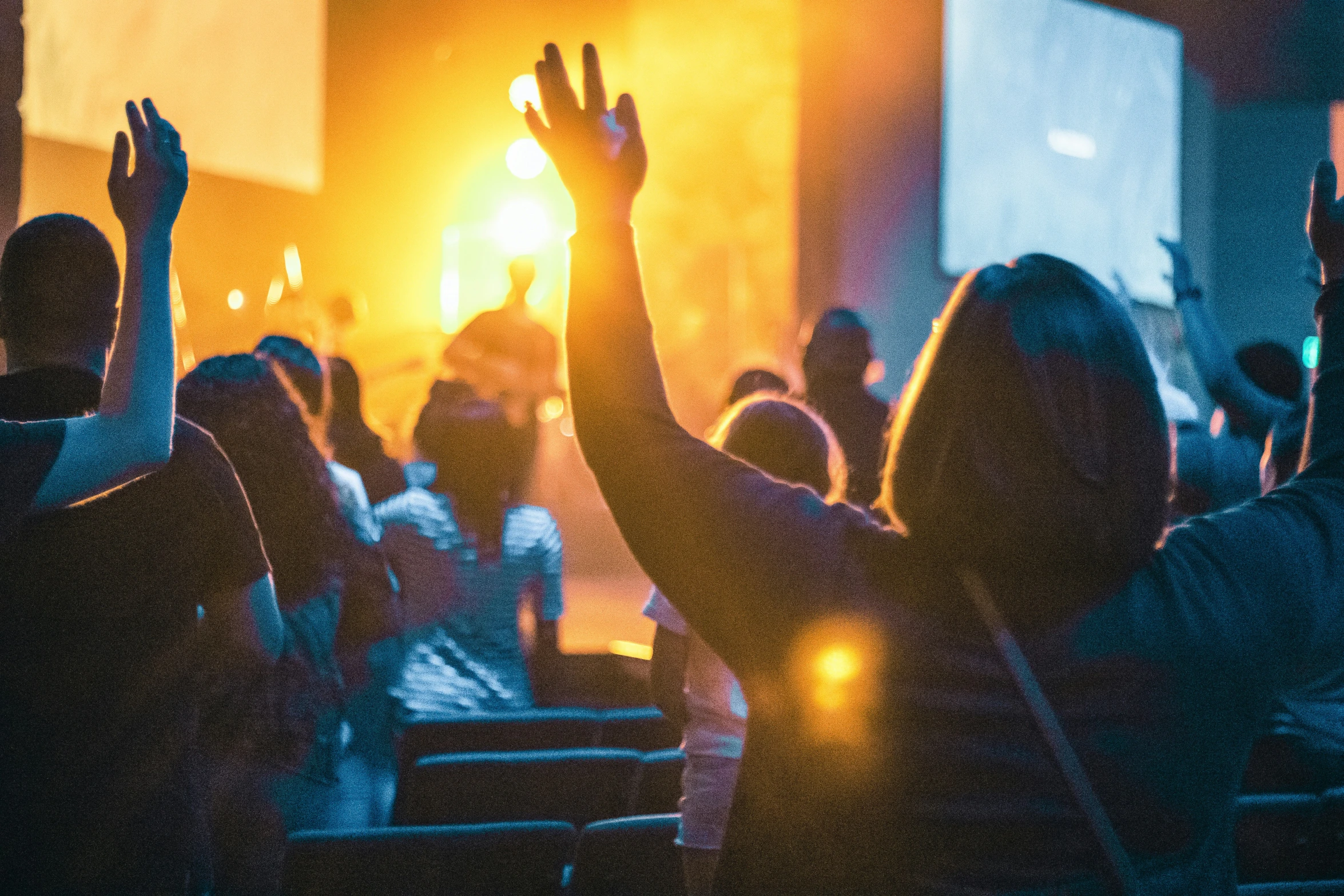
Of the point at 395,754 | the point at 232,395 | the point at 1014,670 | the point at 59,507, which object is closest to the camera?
the point at 1014,670

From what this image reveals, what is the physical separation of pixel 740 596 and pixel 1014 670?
0.22 meters

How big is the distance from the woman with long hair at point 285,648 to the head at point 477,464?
21.1 inches

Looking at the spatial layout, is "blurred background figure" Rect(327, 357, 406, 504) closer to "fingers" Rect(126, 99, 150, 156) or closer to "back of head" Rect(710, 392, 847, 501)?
"back of head" Rect(710, 392, 847, 501)

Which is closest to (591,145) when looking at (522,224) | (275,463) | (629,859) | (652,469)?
(652,469)

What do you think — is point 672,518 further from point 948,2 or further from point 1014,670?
point 948,2

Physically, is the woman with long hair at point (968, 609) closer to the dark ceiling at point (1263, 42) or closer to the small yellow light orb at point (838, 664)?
the small yellow light orb at point (838, 664)

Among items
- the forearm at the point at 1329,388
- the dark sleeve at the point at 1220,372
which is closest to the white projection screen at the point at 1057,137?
the dark sleeve at the point at 1220,372

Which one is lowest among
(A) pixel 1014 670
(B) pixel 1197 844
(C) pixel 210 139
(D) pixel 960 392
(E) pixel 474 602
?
(E) pixel 474 602

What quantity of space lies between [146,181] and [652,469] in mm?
743

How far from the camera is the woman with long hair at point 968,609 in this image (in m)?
0.89

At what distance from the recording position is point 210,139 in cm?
891

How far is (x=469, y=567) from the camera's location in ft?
9.02

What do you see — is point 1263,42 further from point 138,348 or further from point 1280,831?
point 138,348

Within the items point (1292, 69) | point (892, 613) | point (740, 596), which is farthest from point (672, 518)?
point (1292, 69)
